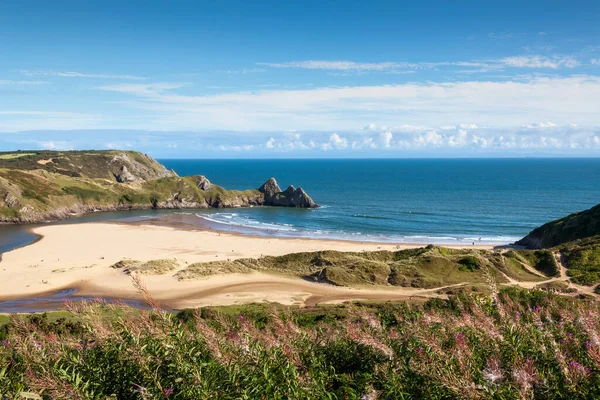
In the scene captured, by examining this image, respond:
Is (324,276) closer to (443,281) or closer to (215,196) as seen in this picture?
(443,281)

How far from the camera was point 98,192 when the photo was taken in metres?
114

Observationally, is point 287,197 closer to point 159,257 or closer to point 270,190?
point 270,190

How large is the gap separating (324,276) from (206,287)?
1164 cm

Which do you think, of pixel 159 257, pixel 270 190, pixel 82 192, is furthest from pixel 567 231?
pixel 82 192

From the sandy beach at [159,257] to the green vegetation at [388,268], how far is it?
1.84 m

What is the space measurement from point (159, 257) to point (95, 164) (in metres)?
118

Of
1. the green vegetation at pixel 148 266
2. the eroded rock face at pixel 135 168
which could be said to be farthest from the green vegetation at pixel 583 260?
the eroded rock face at pixel 135 168

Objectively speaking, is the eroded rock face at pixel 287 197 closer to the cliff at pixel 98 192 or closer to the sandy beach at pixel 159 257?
the cliff at pixel 98 192

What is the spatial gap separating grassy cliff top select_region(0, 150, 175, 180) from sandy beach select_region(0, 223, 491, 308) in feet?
241

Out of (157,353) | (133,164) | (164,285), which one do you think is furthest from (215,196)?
(157,353)

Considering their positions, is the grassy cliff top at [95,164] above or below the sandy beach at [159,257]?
above

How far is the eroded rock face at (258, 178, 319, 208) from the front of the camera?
119812mm

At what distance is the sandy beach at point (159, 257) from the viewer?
40.4 metres

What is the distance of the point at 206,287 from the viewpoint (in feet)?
142
